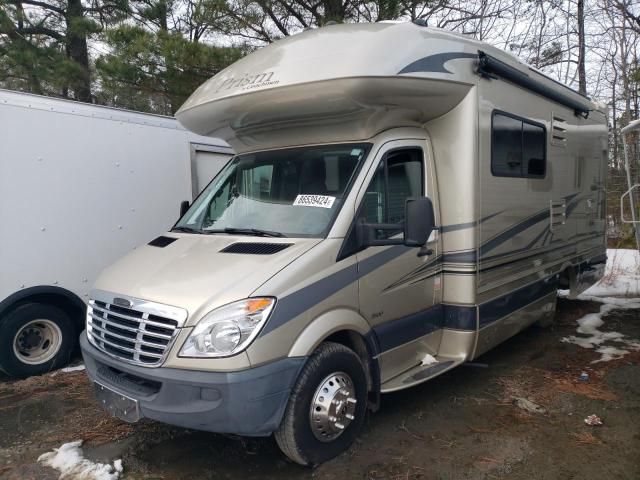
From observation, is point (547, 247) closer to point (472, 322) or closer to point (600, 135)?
point (472, 322)

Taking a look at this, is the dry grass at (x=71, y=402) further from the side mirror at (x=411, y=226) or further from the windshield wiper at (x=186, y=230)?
the side mirror at (x=411, y=226)

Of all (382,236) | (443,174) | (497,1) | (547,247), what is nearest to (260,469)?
(382,236)

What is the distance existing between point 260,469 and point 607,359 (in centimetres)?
399

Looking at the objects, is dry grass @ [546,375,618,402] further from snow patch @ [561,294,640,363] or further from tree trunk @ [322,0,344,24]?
tree trunk @ [322,0,344,24]

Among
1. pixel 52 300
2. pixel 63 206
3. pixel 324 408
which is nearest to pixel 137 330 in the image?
pixel 324 408

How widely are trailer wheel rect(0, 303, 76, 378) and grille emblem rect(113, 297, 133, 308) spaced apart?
7.24ft

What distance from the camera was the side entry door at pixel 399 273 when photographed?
12.6 ft

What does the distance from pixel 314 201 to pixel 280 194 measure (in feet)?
1.22

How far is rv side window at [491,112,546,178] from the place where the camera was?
475 cm

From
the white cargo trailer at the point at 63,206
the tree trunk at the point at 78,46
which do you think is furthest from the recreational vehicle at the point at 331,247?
the tree trunk at the point at 78,46

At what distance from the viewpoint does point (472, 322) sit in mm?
4496

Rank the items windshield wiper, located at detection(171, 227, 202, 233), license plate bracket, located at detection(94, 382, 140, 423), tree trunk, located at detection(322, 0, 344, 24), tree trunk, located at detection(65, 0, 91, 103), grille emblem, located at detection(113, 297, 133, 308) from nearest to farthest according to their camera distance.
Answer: license plate bracket, located at detection(94, 382, 140, 423)
grille emblem, located at detection(113, 297, 133, 308)
windshield wiper, located at detection(171, 227, 202, 233)
tree trunk, located at detection(322, 0, 344, 24)
tree trunk, located at detection(65, 0, 91, 103)

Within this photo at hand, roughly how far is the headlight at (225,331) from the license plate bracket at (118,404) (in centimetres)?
55

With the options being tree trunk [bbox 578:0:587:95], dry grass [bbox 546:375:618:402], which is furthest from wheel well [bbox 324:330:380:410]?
tree trunk [bbox 578:0:587:95]
